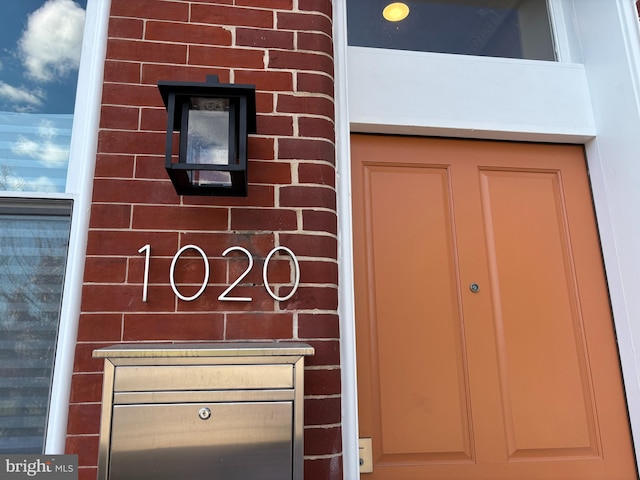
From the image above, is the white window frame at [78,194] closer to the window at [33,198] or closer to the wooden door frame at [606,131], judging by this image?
the window at [33,198]

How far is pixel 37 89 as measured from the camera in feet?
5.26

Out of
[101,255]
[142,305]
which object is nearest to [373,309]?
[142,305]

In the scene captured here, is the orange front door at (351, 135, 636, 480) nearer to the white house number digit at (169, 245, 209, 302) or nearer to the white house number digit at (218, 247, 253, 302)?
the white house number digit at (218, 247, 253, 302)

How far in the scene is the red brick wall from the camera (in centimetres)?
132

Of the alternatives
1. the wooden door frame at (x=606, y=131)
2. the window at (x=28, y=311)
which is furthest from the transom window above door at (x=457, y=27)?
the window at (x=28, y=311)

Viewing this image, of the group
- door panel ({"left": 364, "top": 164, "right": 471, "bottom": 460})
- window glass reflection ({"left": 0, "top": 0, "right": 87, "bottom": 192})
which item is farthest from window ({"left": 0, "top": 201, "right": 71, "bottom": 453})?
door panel ({"left": 364, "top": 164, "right": 471, "bottom": 460})

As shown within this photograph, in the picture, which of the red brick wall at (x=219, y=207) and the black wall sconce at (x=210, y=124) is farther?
the red brick wall at (x=219, y=207)

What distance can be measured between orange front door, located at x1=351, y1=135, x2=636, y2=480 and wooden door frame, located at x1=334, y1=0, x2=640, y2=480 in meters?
0.05

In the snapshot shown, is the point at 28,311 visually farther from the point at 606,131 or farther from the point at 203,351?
the point at 606,131

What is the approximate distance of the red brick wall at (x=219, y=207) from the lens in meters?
1.32

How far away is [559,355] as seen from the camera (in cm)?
178

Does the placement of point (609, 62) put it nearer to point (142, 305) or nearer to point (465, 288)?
point (465, 288)

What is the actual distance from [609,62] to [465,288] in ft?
3.85

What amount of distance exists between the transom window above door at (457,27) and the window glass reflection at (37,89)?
3.86ft
